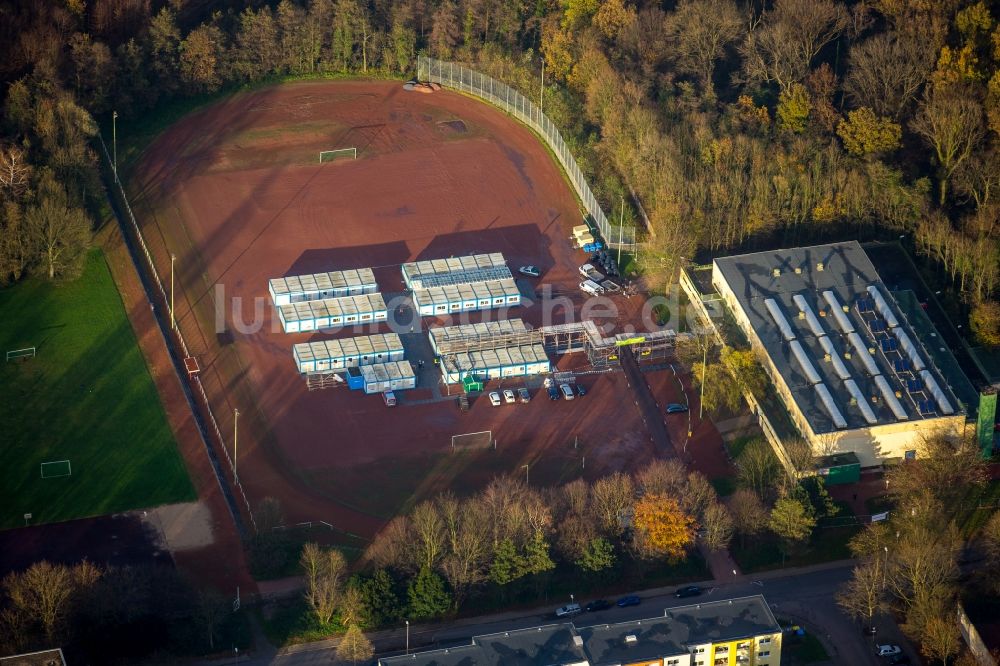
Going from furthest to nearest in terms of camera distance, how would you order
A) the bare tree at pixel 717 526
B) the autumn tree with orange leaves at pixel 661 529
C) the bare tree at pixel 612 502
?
the bare tree at pixel 612 502 → the bare tree at pixel 717 526 → the autumn tree with orange leaves at pixel 661 529

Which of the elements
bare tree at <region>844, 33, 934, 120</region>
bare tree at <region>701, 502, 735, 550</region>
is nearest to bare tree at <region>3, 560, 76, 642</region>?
bare tree at <region>701, 502, 735, 550</region>

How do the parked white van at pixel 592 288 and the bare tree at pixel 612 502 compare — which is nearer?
the bare tree at pixel 612 502

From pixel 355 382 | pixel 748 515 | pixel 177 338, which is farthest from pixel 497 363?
pixel 748 515

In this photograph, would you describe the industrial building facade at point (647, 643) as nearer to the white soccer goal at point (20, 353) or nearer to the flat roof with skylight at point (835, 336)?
the flat roof with skylight at point (835, 336)

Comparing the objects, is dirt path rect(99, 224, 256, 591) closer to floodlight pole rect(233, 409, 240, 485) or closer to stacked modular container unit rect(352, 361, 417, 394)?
floodlight pole rect(233, 409, 240, 485)

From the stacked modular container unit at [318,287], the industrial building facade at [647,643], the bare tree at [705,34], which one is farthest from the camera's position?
the bare tree at [705,34]

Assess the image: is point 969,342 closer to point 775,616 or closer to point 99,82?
point 775,616

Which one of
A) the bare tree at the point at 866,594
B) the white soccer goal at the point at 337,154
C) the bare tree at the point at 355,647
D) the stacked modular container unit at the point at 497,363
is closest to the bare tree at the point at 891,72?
the stacked modular container unit at the point at 497,363

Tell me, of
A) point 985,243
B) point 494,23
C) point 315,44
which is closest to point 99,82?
point 315,44
